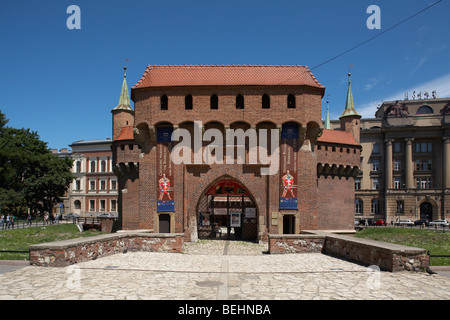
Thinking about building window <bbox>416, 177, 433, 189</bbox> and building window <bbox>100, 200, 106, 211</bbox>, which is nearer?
building window <bbox>100, 200, 106, 211</bbox>

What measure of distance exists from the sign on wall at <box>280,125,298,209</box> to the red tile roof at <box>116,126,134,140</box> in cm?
1296

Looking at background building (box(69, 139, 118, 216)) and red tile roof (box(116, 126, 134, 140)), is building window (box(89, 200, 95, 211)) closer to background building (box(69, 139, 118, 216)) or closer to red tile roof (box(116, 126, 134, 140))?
background building (box(69, 139, 118, 216))

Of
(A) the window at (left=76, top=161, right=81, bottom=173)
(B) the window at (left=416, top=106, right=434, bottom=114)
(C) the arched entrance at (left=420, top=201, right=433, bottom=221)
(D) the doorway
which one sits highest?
(B) the window at (left=416, top=106, right=434, bottom=114)

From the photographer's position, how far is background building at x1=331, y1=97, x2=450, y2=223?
55.0 meters

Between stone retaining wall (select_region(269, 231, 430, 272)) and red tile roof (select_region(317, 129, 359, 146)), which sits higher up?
red tile roof (select_region(317, 129, 359, 146))

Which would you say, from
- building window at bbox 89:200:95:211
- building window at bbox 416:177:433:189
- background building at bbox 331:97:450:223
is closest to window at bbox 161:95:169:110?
building window at bbox 89:200:95:211

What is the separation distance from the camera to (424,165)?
190 feet

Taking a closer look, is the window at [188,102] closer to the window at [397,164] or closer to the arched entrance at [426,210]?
the window at [397,164]

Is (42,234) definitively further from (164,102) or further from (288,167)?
(288,167)

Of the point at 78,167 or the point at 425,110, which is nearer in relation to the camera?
the point at 78,167

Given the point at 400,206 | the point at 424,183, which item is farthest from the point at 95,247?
the point at 424,183

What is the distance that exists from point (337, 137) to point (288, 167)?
11.5 meters

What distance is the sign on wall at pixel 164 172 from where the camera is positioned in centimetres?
2297
